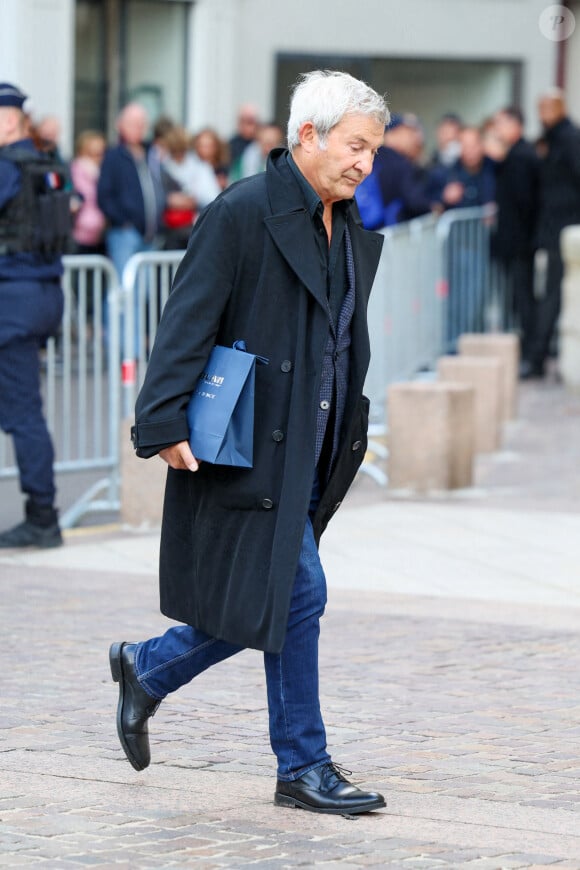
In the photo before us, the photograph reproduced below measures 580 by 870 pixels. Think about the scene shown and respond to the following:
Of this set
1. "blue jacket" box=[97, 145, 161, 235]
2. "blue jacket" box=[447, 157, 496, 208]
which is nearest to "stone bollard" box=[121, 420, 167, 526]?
"blue jacket" box=[97, 145, 161, 235]

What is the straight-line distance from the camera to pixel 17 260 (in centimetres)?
858

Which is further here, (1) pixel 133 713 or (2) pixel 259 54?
(2) pixel 259 54

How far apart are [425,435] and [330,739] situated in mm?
5022

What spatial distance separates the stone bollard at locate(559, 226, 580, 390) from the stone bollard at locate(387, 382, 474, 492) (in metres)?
4.91

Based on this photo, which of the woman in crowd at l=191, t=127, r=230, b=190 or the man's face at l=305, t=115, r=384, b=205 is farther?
the woman in crowd at l=191, t=127, r=230, b=190

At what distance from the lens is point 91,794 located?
5027mm

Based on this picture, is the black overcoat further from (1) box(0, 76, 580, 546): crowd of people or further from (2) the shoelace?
(1) box(0, 76, 580, 546): crowd of people

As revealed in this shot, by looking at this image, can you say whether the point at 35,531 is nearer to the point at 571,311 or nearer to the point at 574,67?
the point at 571,311

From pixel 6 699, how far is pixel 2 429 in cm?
280

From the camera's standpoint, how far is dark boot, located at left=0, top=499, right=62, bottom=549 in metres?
8.85

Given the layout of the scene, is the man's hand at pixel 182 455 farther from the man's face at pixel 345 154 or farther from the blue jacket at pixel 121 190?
the blue jacket at pixel 121 190

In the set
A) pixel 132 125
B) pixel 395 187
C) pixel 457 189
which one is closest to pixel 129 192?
pixel 132 125

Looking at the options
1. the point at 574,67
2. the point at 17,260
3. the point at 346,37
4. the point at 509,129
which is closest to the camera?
the point at 17,260

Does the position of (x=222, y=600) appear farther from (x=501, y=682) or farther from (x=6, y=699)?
(x=501, y=682)
